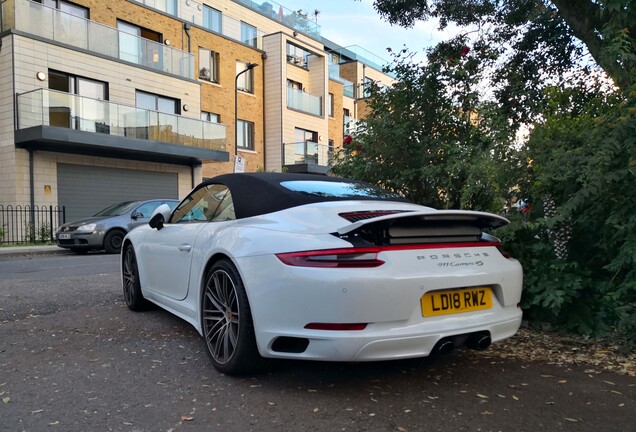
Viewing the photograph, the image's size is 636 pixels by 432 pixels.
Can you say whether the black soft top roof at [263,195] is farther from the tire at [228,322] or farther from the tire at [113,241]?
the tire at [113,241]

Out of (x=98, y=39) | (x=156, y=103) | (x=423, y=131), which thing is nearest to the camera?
(x=423, y=131)

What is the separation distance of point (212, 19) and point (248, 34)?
3054 millimetres

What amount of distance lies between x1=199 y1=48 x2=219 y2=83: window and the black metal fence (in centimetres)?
1052

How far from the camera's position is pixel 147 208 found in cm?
1379

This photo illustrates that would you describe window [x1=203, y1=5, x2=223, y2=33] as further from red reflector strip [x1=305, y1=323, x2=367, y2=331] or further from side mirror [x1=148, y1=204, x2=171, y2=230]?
red reflector strip [x1=305, y1=323, x2=367, y2=331]

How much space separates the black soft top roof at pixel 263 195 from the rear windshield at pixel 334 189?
5cm

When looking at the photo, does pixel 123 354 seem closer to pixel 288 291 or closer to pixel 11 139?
pixel 288 291

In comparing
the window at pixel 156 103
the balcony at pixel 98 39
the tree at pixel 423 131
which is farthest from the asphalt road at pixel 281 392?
the window at pixel 156 103

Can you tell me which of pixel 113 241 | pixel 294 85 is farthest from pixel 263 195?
pixel 294 85

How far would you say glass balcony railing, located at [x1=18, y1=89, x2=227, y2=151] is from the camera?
16.4 metres

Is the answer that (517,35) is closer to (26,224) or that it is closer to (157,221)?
(157,221)

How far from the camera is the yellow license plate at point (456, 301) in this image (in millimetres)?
2906

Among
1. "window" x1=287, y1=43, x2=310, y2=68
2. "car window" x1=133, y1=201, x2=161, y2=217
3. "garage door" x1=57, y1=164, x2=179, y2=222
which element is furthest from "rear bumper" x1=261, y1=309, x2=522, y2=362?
"window" x1=287, y1=43, x2=310, y2=68

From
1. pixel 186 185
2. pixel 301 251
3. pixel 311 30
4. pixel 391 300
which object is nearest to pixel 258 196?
pixel 301 251
